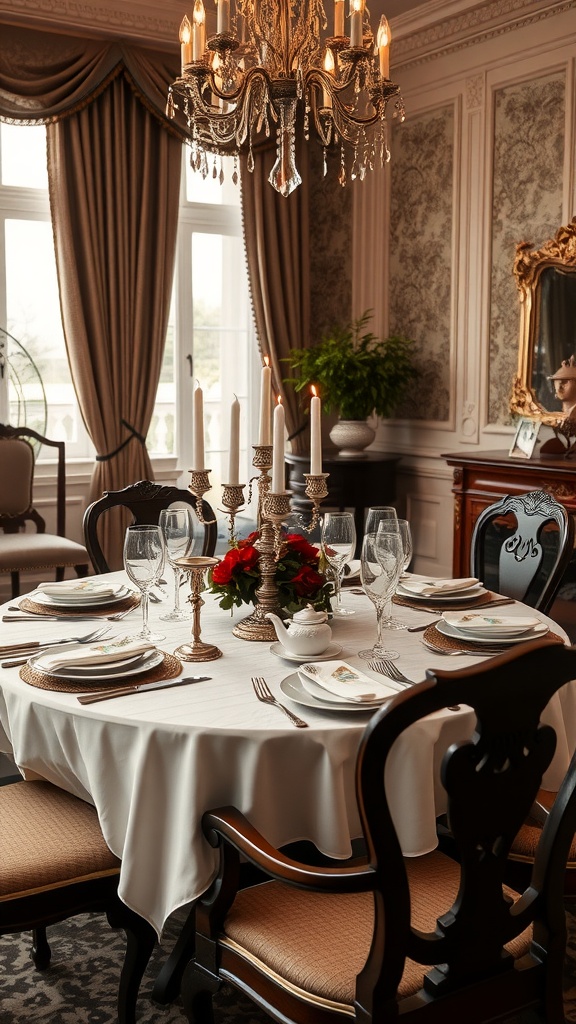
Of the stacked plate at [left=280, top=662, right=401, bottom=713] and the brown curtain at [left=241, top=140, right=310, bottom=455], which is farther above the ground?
the brown curtain at [left=241, top=140, right=310, bottom=455]

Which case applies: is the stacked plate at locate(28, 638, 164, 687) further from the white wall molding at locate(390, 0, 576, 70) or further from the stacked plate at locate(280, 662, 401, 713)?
the white wall molding at locate(390, 0, 576, 70)

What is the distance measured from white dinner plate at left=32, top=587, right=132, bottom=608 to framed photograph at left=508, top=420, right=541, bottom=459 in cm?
236

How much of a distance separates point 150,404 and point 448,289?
1.72 m

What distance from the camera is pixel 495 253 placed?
4.75m

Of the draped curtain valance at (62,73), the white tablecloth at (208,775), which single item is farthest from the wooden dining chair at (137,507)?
the draped curtain valance at (62,73)

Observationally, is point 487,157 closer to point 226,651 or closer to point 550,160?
point 550,160

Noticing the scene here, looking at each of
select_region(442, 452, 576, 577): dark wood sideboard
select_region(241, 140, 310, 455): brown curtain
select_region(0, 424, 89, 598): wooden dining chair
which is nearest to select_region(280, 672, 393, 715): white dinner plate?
select_region(442, 452, 576, 577): dark wood sideboard

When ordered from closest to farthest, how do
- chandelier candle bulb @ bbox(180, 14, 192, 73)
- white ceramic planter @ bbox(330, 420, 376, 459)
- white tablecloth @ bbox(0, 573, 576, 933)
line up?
white tablecloth @ bbox(0, 573, 576, 933) → chandelier candle bulb @ bbox(180, 14, 192, 73) → white ceramic planter @ bbox(330, 420, 376, 459)

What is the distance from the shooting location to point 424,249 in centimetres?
517

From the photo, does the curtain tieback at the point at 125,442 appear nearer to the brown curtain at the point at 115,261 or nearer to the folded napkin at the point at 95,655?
the brown curtain at the point at 115,261

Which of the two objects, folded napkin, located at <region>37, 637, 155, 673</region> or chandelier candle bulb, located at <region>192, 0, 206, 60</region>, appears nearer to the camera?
folded napkin, located at <region>37, 637, 155, 673</region>

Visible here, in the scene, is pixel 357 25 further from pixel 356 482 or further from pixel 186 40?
pixel 356 482

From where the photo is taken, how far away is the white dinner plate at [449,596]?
244 cm

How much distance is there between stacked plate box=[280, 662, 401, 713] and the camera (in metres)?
1.64
